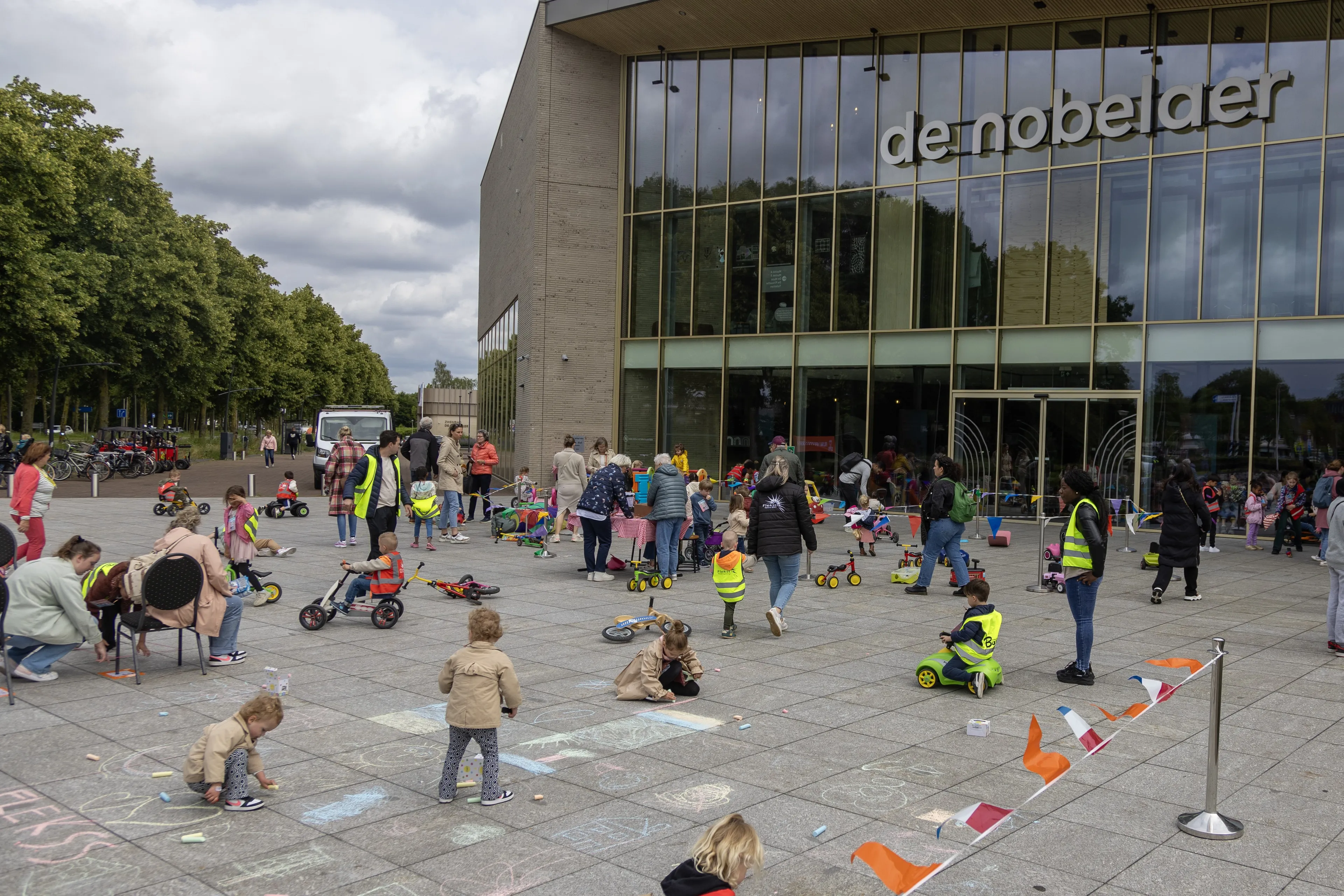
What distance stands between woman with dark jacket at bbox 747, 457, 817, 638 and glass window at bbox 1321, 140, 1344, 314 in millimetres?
14949

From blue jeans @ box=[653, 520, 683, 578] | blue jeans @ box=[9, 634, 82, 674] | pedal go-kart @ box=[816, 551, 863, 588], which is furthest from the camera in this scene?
pedal go-kart @ box=[816, 551, 863, 588]

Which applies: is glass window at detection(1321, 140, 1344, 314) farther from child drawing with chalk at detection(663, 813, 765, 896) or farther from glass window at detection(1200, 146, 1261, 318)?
child drawing with chalk at detection(663, 813, 765, 896)

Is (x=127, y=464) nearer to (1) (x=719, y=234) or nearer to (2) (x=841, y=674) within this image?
(1) (x=719, y=234)

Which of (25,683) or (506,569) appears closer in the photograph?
(25,683)

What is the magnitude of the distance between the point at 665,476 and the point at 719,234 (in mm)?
15241

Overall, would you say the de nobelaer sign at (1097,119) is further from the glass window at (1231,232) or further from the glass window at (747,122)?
the glass window at (747,122)

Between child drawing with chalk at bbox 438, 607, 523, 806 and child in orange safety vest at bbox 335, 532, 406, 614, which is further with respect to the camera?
child in orange safety vest at bbox 335, 532, 406, 614

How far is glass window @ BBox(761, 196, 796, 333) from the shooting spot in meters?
26.5

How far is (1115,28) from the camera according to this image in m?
22.5

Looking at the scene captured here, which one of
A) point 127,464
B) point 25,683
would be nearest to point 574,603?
point 25,683

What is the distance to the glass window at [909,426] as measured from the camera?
2447 cm

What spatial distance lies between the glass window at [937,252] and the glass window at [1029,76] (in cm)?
157

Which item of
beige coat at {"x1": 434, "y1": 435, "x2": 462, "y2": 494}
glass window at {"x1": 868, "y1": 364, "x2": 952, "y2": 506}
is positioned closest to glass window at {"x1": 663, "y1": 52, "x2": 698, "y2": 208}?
glass window at {"x1": 868, "y1": 364, "x2": 952, "y2": 506}

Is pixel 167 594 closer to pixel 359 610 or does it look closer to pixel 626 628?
pixel 359 610
